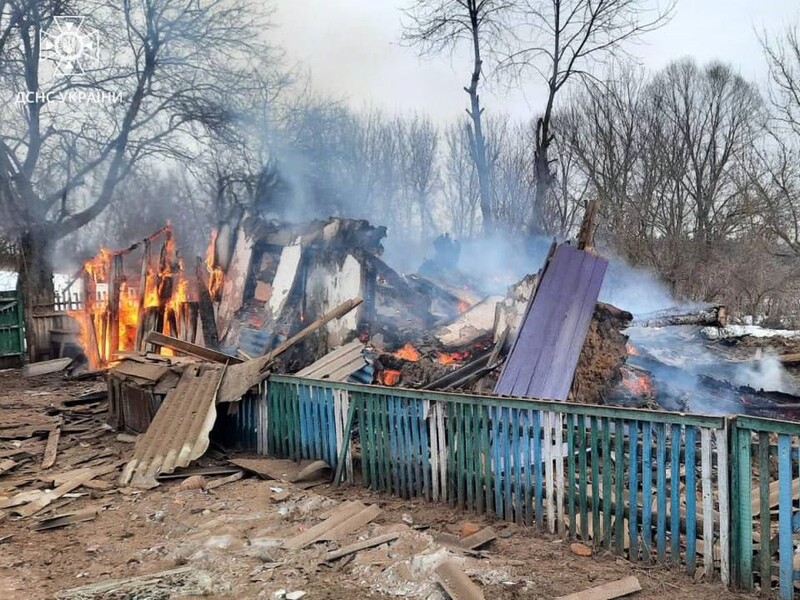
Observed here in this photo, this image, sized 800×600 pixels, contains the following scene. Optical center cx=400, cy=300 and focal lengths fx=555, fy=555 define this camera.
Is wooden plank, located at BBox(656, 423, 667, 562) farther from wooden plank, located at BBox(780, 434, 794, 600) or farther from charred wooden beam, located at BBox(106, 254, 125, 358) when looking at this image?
charred wooden beam, located at BBox(106, 254, 125, 358)

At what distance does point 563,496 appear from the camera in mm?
4570

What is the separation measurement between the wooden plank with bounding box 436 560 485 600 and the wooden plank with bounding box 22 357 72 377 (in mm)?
14827

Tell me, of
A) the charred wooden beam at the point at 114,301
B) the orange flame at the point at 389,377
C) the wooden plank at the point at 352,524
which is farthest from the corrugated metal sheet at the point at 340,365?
the charred wooden beam at the point at 114,301

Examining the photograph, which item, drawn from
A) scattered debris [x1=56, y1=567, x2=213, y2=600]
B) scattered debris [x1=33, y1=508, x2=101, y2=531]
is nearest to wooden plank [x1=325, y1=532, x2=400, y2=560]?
scattered debris [x1=56, y1=567, x2=213, y2=600]

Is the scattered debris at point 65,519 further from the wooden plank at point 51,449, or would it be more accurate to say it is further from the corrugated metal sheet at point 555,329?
the corrugated metal sheet at point 555,329

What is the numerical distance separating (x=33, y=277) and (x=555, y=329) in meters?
16.6

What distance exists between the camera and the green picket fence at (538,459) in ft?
12.7

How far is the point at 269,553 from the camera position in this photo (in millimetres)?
4422

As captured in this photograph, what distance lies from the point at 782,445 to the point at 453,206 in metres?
38.1

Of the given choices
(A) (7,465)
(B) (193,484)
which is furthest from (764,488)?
(A) (7,465)

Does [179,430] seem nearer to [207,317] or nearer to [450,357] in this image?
[450,357]

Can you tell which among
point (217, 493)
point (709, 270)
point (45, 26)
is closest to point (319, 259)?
point (217, 493)

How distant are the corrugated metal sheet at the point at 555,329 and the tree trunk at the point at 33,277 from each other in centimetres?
1504

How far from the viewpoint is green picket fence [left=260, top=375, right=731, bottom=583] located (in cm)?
386
